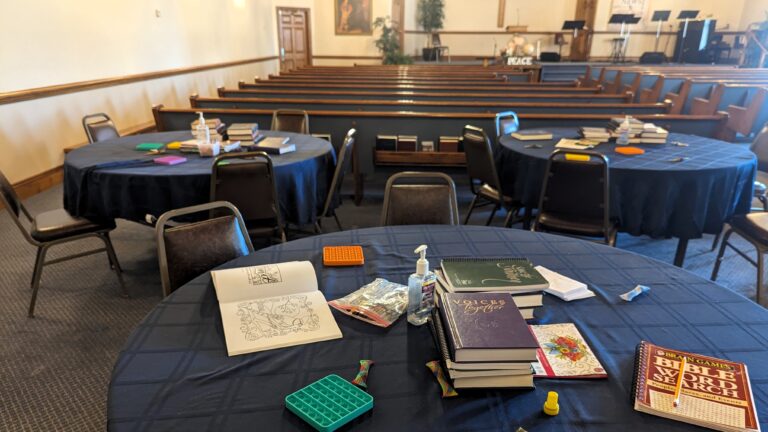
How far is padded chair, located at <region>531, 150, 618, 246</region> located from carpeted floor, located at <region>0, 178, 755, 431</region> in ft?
3.25

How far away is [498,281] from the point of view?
3.90ft

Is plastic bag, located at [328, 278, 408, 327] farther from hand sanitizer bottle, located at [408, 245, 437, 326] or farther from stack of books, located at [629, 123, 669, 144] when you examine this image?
stack of books, located at [629, 123, 669, 144]

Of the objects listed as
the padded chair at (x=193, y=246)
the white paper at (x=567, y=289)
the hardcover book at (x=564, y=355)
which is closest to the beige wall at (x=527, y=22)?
the padded chair at (x=193, y=246)

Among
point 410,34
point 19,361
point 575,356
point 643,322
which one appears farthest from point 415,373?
point 410,34

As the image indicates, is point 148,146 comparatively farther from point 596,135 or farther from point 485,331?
point 596,135

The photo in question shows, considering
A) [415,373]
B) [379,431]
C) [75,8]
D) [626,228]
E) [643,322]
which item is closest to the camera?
[379,431]

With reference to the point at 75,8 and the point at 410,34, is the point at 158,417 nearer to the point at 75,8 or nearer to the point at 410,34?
the point at 75,8

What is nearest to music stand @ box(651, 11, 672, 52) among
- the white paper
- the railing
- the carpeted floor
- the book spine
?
the railing

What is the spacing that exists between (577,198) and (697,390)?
1800mm

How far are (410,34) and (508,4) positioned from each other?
315cm

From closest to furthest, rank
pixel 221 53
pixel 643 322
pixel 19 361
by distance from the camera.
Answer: pixel 643 322
pixel 19 361
pixel 221 53

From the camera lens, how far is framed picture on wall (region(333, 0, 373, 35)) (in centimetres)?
1300

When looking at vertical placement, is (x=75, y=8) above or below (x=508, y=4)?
below

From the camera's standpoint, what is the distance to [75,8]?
5109mm
